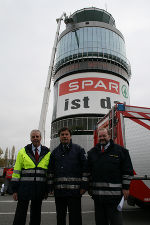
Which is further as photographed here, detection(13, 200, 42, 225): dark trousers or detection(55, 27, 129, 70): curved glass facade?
detection(55, 27, 129, 70): curved glass facade

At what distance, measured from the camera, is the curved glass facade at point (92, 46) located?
119 feet

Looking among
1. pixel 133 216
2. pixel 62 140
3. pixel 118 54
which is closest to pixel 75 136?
pixel 118 54

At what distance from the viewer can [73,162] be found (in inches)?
151

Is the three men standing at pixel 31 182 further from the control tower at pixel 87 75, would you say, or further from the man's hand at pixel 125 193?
the control tower at pixel 87 75

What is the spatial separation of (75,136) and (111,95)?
9.11m

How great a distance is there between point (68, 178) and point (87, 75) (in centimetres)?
3153

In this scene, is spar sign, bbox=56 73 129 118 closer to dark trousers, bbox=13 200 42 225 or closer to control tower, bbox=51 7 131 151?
control tower, bbox=51 7 131 151

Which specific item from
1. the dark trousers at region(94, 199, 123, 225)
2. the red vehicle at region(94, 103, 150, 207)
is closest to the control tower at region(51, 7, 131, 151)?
the red vehicle at region(94, 103, 150, 207)

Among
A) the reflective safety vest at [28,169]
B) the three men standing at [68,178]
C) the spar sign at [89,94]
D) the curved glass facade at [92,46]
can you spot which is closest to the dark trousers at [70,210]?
the three men standing at [68,178]

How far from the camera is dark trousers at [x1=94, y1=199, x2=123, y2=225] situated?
11.0ft

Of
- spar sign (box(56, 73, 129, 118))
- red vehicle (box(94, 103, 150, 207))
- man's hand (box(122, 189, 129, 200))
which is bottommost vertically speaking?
man's hand (box(122, 189, 129, 200))

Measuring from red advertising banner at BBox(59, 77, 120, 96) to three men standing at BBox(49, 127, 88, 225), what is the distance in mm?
29599

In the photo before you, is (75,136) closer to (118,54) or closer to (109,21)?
(118,54)

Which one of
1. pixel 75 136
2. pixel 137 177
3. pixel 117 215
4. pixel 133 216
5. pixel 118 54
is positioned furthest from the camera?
pixel 118 54
